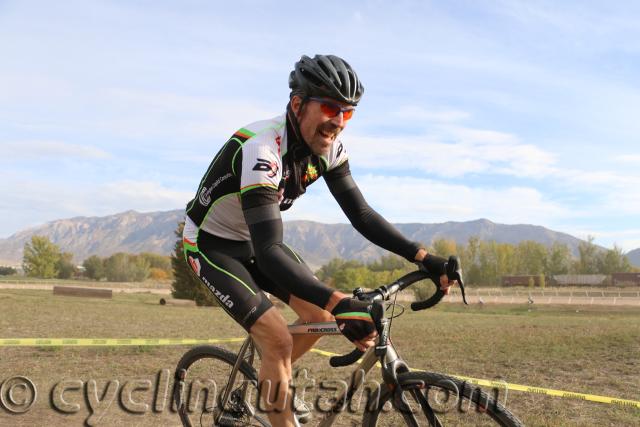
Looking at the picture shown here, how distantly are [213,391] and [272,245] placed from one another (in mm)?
2167

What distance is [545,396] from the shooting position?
8.20 meters

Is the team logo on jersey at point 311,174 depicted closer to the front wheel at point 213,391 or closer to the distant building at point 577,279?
the front wheel at point 213,391

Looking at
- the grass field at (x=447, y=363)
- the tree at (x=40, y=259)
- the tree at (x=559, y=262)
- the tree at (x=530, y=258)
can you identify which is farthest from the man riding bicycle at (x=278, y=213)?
the tree at (x=530, y=258)

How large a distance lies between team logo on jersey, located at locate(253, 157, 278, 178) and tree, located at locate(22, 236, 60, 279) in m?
150

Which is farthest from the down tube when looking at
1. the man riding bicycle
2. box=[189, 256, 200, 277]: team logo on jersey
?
box=[189, 256, 200, 277]: team logo on jersey

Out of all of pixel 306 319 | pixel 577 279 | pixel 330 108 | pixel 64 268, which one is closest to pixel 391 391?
pixel 306 319

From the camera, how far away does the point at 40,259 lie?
141000 mm

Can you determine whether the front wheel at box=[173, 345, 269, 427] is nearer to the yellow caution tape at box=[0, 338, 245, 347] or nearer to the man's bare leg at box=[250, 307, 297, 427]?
the man's bare leg at box=[250, 307, 297, 427]

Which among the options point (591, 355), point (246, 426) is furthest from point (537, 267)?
point (246, 426)

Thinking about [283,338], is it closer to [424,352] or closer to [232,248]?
[232,248]

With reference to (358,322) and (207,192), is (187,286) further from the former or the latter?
(358,322)

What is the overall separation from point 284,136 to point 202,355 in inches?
95.1

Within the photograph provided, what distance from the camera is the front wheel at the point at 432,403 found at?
3.35m

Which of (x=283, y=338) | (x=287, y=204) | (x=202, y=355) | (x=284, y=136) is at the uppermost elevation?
(x=284, y=136)
